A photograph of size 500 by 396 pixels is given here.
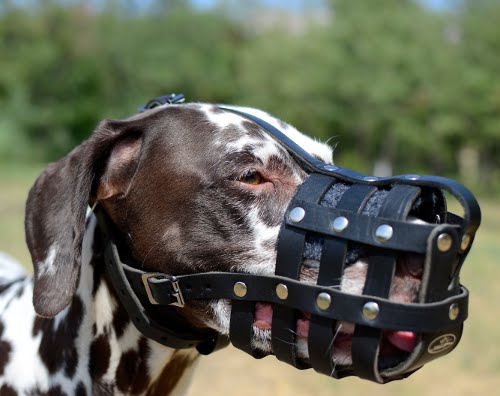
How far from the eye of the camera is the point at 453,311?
5.83 ft

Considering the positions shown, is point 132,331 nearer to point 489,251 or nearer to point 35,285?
point 35,285

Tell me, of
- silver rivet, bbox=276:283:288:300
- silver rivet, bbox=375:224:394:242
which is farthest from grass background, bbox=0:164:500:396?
silver rivet, bbox=375:224:394:242

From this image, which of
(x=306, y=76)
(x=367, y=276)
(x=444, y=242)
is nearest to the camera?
(x=444, y=242)

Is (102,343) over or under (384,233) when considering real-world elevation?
under

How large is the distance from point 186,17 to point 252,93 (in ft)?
26.6

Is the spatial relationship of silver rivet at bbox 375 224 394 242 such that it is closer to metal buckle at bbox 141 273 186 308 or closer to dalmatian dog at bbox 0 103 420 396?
dalmatian dog at bbox 0 103 420 396

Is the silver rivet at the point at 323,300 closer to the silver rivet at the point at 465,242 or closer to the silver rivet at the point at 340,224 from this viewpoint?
the silver rivet at the point at 340,224

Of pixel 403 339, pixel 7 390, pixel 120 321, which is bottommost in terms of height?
pixel 7 390

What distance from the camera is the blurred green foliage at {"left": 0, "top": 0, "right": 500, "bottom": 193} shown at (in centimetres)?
3056

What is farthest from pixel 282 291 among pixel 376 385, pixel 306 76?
pixel 306 76

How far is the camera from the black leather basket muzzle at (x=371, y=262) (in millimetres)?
1737

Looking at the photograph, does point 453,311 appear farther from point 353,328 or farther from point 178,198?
point 178,198

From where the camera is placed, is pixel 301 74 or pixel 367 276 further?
pixel 301 74

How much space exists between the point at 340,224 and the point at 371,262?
0.43ft
